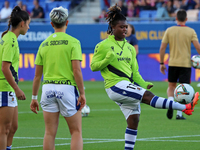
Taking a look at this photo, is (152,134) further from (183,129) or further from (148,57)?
(148,57)

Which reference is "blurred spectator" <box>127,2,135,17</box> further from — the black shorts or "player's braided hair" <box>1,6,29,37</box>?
"player's braided hair" <box>1,6,29,37</box>

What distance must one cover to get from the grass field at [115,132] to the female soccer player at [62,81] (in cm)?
184

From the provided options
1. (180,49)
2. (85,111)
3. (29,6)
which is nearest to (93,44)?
(29,6)

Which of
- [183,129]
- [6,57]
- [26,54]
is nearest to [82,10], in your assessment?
[26,54]

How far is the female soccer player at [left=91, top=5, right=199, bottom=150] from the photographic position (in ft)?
→ 18.2

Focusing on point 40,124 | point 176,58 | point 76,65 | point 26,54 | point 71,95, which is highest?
point 76,65

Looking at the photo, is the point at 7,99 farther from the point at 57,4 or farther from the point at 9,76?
the point at 57,4

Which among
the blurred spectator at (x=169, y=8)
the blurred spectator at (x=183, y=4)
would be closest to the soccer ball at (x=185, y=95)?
the blurred spectator at (x=169, y=8)

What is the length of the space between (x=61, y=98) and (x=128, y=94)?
1.10 m

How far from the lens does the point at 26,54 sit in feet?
69.1

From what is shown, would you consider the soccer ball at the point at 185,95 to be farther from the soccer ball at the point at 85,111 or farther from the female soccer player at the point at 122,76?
the soccer ball at the point at 85,111

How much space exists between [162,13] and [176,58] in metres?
12.1

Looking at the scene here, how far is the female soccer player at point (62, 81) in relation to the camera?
15.9 ft

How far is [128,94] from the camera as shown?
5.57 metres
